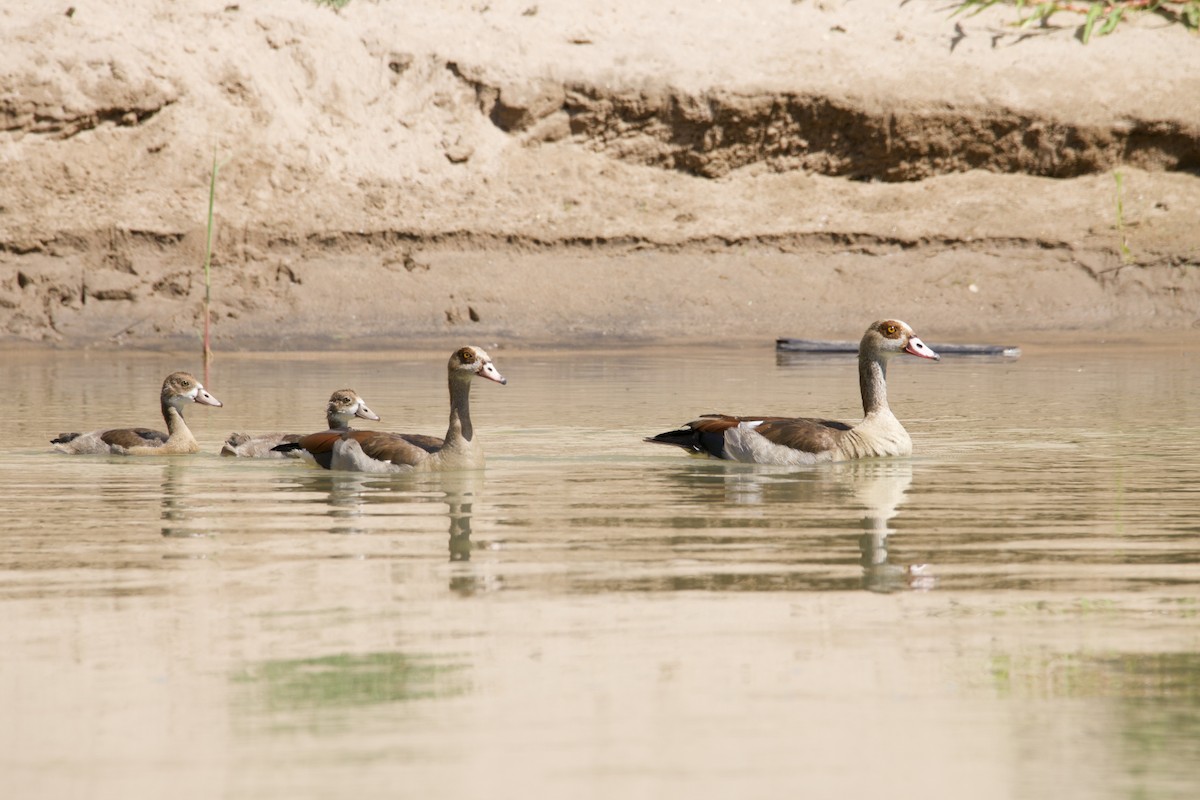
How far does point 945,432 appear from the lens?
14.0 m

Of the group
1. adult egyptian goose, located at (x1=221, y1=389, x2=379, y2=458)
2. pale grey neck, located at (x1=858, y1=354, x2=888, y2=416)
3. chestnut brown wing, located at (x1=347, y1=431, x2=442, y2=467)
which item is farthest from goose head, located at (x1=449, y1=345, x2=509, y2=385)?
pale grey neck, located at (x1=858, y1=354, x2=888, y2=416)

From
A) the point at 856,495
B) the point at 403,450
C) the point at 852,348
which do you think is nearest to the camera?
the point at 856,495

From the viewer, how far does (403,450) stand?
11.6 meters

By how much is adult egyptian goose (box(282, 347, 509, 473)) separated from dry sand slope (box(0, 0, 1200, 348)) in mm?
15867

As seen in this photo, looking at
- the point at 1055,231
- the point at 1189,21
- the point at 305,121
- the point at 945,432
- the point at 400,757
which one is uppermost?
the point at 1189,21

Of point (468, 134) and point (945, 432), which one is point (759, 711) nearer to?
point (945, 432)

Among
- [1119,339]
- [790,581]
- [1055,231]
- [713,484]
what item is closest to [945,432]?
[713,484]

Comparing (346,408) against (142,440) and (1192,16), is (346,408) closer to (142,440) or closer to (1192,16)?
(142,440)

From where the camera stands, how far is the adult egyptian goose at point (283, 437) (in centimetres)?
1238

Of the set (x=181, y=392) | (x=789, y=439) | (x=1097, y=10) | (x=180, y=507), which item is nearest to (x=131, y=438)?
(x=181, y=392)

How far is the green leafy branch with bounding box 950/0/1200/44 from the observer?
107 feet

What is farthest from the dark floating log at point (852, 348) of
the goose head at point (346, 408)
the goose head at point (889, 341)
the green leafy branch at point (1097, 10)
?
the goose head at point (346, 408)

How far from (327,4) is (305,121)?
2412mm

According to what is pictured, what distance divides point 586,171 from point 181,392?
61.3 ft
